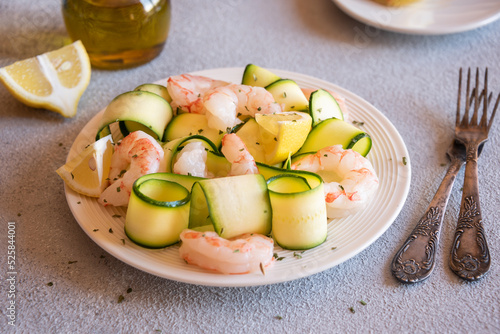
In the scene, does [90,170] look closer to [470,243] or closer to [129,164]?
[129,164]

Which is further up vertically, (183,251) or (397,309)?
(183,251)

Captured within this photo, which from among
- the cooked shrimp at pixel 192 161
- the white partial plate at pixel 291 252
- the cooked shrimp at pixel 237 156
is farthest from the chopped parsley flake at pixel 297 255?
the cooked shrimp at pixel 192 161

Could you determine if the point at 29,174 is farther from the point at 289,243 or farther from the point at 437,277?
the point at 437,277

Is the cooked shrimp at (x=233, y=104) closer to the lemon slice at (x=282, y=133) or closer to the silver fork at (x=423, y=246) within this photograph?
the lemon slice at (x=282, y=133)

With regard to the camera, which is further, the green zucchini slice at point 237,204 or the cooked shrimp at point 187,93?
the cooked shrimp at point 187,93

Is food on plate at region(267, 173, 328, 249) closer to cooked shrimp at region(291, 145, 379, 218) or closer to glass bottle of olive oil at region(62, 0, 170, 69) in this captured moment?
cooked shrimp at region(291, 145, 379, 218)

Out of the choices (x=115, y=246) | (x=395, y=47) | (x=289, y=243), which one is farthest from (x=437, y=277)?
(x=395, y=47)
